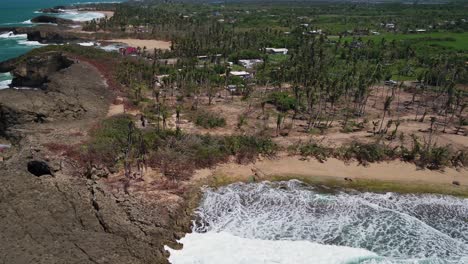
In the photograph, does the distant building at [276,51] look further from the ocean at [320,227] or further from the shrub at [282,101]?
the ocean at [320,227]

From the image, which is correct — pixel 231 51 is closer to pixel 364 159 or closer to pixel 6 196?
pixel 364 159

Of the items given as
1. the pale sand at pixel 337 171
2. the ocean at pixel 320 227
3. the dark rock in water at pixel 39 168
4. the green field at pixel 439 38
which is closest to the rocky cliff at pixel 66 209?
the dark rock in water at pixel 39 168

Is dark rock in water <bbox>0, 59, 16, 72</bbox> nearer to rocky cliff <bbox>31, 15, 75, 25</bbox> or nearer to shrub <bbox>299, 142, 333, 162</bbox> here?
shrub <bbox>299, 142, 333, 162</bbox>

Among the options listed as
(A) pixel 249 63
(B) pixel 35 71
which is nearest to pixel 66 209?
(B) pixel 35 71

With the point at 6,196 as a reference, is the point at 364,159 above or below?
below

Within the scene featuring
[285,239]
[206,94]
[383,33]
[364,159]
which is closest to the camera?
[285,239]

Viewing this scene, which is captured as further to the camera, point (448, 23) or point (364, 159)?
point (448, 23)

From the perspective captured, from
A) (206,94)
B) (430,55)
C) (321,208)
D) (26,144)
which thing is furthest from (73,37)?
(321,208)
